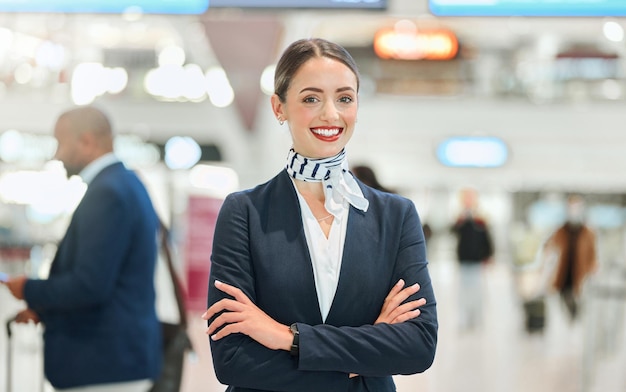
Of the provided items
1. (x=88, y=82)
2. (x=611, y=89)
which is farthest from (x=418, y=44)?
(x=88, y=82)

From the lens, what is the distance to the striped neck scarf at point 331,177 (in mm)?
2307

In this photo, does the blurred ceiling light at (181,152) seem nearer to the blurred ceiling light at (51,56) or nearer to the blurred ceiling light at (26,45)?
the blurred ceiling light at (51,56)

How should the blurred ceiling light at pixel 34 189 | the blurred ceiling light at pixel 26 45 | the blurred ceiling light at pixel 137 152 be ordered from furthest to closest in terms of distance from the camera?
the blurred ceiling light at pixel 34 189 < the blurred ceiling light at pixel 137 152 < the blurred ceiling light at pixel 26 45

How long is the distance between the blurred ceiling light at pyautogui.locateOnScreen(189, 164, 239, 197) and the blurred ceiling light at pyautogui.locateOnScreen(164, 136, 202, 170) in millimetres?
568

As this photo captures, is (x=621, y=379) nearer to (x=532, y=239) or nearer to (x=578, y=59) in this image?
(x=578, y=59)

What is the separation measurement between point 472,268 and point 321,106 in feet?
41.6

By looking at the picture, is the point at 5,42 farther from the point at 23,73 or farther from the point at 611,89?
the point at 611,89

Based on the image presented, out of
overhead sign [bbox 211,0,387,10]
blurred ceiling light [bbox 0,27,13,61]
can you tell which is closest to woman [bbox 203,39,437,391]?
overhead sign [bbox 211,0,387,10]

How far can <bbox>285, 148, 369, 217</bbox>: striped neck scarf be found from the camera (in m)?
2.31

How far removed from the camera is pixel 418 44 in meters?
26.0

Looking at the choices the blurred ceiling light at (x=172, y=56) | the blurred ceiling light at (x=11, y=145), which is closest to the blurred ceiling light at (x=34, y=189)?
the blurred ceiling light at (x=11, y=145)

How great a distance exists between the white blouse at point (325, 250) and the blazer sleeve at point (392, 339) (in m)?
0.09

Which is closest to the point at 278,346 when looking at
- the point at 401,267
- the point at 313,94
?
the point at 401,267

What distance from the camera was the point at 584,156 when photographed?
1049 inches
